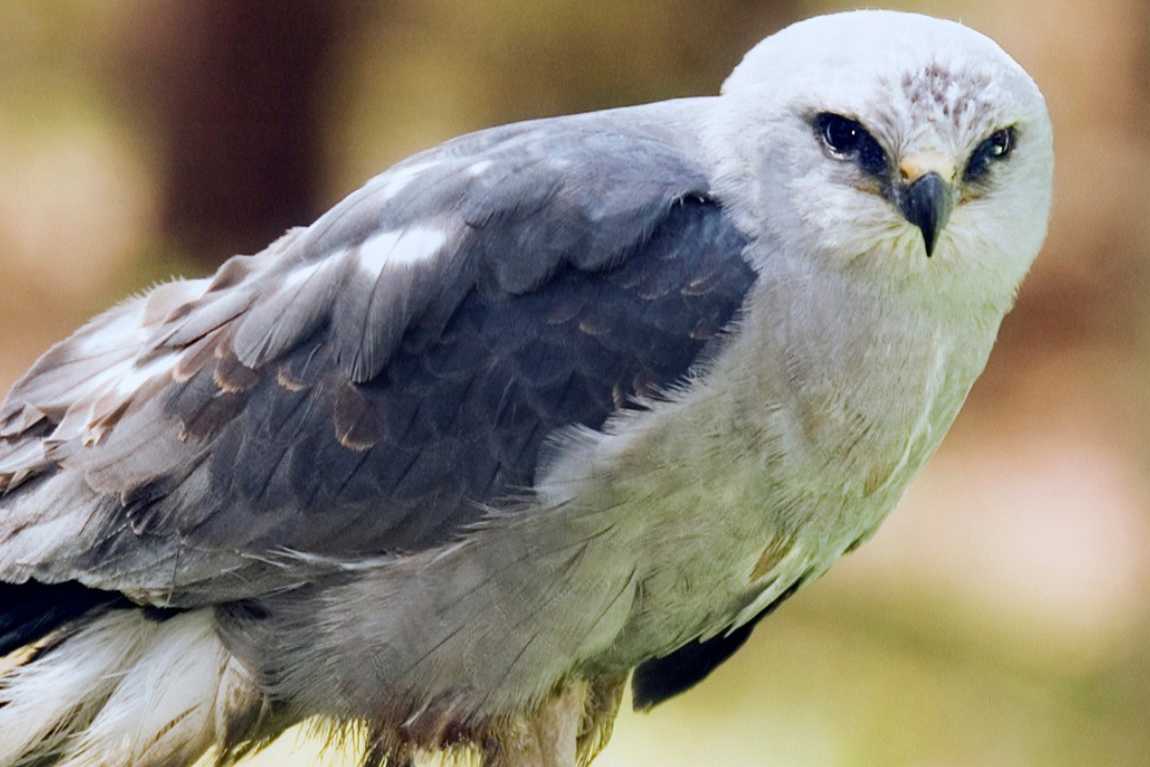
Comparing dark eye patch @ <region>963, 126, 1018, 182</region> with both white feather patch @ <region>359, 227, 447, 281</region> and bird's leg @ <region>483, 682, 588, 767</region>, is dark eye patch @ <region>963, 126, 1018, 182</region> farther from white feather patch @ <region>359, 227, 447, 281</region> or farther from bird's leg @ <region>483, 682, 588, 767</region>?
bird's leg @ <region>483, 682, 588, 767</region>

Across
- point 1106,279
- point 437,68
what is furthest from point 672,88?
point 1106,279

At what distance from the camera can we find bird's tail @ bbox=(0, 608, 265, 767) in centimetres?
327

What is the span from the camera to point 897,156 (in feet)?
9.73

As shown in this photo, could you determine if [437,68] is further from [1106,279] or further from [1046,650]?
[1046,650]

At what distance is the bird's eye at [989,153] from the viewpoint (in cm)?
304

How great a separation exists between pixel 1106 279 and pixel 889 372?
3.97 metres

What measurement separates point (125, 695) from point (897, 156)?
193 centimetres

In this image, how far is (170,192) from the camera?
701 cm

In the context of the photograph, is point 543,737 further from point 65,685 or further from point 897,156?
point 897,156

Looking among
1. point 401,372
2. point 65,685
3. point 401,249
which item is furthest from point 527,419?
point 65,685

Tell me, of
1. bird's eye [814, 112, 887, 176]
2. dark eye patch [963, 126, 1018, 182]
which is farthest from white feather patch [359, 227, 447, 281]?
dark eye patch [963, 126, 1018, 182]

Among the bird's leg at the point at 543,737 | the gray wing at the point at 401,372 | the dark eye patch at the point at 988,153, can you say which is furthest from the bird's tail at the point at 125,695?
the dark eye patch at the point at 988,153

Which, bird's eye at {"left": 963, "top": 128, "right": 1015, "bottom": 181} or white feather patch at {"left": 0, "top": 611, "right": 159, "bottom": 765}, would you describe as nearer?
bird's eye at {"left": 963, "top": 128, "right": 1015, "bottom": 181}

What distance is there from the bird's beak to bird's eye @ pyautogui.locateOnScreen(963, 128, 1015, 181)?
0.10 meters
